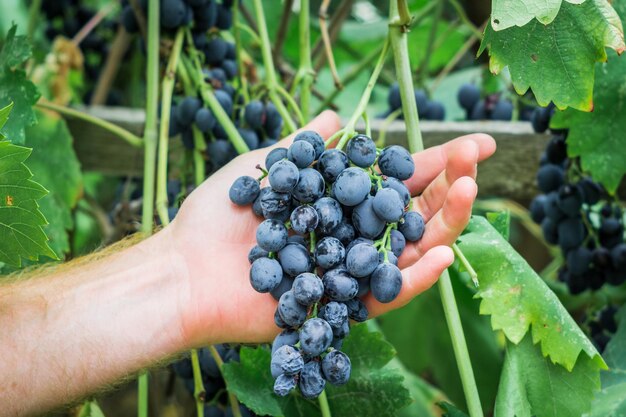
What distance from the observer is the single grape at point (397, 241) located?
865mm

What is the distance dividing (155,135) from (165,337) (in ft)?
1.38

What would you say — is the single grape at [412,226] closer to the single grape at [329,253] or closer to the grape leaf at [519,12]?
the single grape at [329,253]

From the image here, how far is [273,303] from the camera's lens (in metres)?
0.96

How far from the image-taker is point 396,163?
0.88m

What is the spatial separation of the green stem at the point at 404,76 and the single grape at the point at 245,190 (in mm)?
205

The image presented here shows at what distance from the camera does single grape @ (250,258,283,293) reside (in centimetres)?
83

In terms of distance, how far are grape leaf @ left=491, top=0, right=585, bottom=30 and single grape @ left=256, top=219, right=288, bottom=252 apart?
33 centimetres

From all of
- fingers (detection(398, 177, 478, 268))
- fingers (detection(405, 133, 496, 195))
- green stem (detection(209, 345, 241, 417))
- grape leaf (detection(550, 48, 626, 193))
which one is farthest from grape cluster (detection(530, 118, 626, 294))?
green stem (detection(209, 345, 241, 417))

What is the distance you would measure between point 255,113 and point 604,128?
566 mm

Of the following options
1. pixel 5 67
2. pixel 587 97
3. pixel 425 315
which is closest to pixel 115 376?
pixel 5 67

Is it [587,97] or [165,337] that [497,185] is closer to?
[587,97]

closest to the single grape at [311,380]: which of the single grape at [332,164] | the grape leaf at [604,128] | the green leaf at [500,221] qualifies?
the single grape at [332,164]

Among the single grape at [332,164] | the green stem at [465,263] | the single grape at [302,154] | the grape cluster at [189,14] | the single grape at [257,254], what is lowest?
the green stem at [465,263]

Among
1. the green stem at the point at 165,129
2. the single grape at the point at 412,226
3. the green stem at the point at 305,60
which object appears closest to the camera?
the single grape at the point at 412,226
